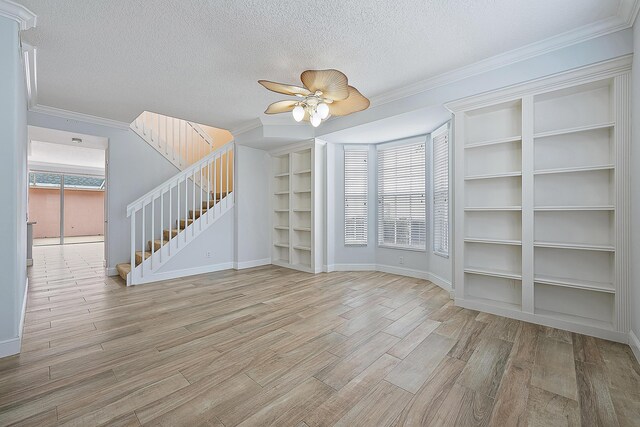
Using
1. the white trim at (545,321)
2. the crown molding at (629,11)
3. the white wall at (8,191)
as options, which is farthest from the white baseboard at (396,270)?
the white wall at (8,191)

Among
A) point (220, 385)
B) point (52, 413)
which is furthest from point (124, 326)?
point (220, 385)

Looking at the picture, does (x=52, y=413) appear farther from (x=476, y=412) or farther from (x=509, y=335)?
(x=509, y=335)

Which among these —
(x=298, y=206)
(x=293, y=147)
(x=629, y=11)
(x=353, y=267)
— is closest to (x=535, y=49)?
(x=629, y=11)

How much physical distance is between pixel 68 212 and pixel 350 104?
13546mm

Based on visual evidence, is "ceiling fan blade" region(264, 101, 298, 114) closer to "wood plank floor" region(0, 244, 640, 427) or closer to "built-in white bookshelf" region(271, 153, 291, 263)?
"wood plank floor" region(0, 244, 640, 427)

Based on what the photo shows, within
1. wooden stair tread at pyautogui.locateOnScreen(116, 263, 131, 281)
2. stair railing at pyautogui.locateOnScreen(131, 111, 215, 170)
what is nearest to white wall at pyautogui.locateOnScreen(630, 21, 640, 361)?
wooden stair tread at pyautogui.locateOnScreen(116, 263, 131, 281)

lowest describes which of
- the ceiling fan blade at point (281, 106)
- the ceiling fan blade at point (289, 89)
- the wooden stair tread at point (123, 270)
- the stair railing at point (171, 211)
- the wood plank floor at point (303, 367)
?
the wood plank floor at point (303, 367)

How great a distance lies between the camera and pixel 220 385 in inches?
67.1

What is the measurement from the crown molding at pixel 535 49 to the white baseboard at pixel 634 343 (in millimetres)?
2509

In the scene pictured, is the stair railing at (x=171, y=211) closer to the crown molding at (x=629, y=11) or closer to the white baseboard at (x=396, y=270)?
the white baseboard at (x=396, y=270)

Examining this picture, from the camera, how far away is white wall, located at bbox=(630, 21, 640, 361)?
2025mm

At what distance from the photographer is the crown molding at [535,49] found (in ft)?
7.10

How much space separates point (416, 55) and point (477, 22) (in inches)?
23.2

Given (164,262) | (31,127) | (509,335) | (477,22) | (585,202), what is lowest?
(509,335)
